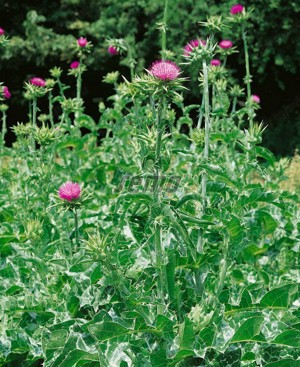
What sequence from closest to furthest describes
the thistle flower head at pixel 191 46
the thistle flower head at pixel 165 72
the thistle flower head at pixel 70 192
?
the thistle flower head at pixel 165 72
the thistle flower head at pixel 70 192
the thistle flower head at pixel 191 46

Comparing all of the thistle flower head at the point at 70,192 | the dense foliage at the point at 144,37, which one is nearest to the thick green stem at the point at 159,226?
the thistle flower head at the point at 70,192

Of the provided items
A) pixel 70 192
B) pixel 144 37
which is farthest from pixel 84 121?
pixel 144 37

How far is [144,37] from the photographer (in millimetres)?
10797

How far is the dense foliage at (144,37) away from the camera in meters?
9.24

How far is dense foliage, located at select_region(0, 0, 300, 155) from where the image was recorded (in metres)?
9.24

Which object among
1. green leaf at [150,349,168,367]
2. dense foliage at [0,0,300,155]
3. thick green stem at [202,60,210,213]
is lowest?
green leaf at [150,349,168,367]

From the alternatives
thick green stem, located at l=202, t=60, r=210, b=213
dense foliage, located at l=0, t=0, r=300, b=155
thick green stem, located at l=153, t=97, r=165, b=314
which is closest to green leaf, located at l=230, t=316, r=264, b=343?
thick green stem, located at l=153, t=97, r=165, b=314

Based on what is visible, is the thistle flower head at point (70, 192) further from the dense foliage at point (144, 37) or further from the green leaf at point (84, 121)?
the dense foliage at point (144, 37)

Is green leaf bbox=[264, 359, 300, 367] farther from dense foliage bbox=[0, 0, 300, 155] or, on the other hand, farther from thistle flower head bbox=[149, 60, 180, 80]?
dense foliage bbox=[0, 0, 300, 155]

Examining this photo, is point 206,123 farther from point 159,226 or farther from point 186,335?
point 186,335

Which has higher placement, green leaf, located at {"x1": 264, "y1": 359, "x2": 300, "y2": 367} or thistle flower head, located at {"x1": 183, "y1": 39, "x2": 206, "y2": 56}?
thistle flower head, located at {"x1": 183, "y1": 39, "x2": 206, "y2": 56}

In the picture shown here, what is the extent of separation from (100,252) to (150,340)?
1.42 ft

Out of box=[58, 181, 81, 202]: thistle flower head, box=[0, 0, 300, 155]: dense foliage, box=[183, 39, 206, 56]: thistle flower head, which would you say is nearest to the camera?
box=[58, 181, 81, 202]: thistle flower head

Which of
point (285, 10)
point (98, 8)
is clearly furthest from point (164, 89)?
point (98, 8)
